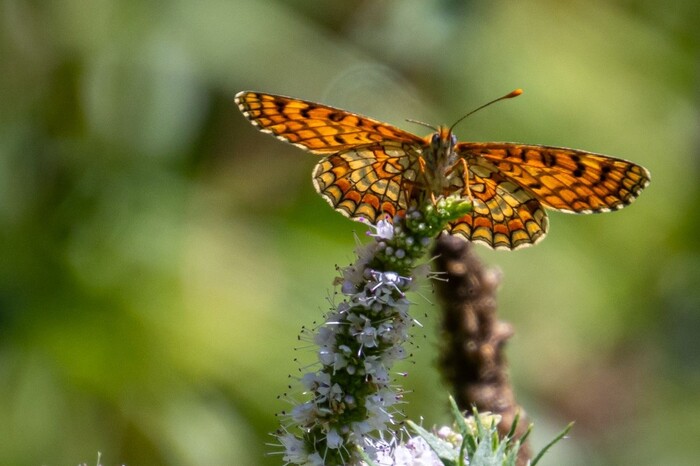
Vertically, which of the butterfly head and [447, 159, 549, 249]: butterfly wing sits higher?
the butterfly head

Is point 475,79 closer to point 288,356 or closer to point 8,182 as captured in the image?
point 288,356

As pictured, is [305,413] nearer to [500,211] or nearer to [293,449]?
[293,449]

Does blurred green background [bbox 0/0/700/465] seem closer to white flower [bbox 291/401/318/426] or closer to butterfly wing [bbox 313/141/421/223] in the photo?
butterfly wing [bbox 313/141/421/223]

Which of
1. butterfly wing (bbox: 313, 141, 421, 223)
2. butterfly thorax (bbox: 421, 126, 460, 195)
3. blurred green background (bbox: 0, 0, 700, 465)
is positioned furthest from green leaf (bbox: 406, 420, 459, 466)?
blurred green background (bbox: 0, 0, 700, 465)

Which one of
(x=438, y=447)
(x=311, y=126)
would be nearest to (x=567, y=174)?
(x=311, y=126)

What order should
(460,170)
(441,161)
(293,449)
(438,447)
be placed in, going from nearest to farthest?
(438,447) < (293,449) < (441,161) < (460,170)
